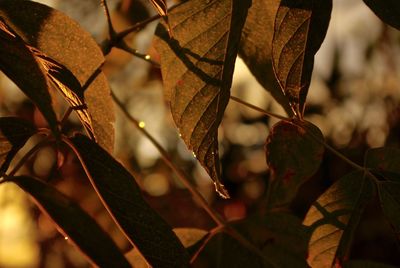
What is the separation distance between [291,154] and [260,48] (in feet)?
0.57

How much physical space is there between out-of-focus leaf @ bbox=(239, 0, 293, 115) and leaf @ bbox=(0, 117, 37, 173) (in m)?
0.33

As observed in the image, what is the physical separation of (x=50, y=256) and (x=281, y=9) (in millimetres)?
2208

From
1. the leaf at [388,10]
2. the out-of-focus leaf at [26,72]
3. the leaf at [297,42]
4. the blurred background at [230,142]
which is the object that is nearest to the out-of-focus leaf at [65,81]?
the out-of-focus leaf at [26,72]

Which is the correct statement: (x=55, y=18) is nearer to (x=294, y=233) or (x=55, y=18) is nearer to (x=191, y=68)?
(x=191, y=68)

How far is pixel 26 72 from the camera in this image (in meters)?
0.70

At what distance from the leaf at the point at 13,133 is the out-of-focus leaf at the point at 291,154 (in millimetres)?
351

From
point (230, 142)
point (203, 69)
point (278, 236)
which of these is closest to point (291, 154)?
point (278, 236)

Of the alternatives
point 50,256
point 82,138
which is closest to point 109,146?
point 82,138

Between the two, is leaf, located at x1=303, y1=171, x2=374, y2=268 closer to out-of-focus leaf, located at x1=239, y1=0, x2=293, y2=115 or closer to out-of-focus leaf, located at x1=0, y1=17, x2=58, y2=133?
out-of-focus leaf, located at x1=239, y1=0, x2=293, y2=115

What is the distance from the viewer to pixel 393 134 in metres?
2.77

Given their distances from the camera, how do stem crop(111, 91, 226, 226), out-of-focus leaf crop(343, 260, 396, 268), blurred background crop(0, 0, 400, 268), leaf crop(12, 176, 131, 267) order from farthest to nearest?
blurred background crop(0, 0, 400, 268) → stem crop(111, 91, 226, 226) → out-of-focus leaf crop(343, 260, 396, 268) → leaf crop(12, 176, 131, 267)

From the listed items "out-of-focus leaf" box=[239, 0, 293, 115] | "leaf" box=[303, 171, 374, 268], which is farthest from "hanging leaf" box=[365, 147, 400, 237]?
"out-of-focus leaf" box=[239, 0, 293, 115]

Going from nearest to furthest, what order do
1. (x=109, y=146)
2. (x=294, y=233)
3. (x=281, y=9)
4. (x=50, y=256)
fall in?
(x=281, y=9) < (x=109, y=146) < (x=294, y=233) < (x=50, y=256)

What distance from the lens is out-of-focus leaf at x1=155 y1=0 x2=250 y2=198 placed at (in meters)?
0.74
